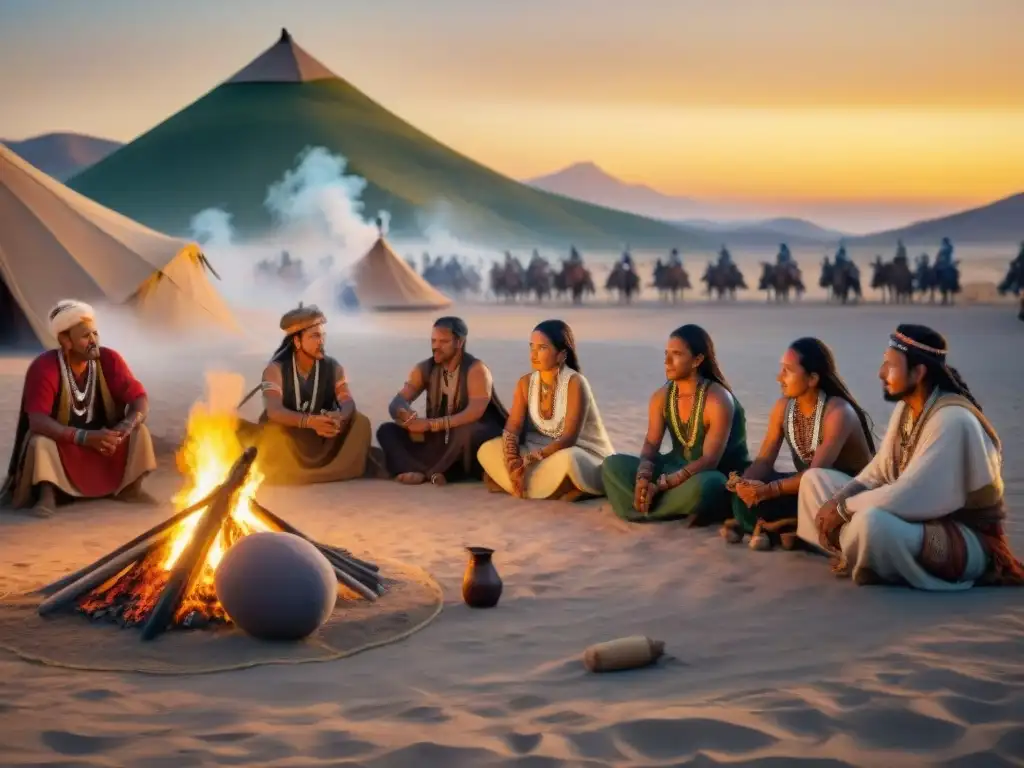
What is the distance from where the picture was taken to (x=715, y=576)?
16.5ft

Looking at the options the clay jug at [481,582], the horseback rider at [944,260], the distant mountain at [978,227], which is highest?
the distant mountain at [978,227]

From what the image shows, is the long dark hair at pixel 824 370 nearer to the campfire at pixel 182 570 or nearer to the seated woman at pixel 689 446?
the seated woman at pixel 689 446

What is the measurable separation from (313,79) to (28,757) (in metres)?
117

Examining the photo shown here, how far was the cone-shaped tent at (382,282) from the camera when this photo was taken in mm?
26688

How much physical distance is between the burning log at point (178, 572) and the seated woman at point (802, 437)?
1750 millimetres

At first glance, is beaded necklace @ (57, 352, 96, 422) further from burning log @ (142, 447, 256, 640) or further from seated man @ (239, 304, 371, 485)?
burning log @ (142, 447, 256, 640)

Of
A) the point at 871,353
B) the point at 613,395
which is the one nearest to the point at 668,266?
the point at 871,353

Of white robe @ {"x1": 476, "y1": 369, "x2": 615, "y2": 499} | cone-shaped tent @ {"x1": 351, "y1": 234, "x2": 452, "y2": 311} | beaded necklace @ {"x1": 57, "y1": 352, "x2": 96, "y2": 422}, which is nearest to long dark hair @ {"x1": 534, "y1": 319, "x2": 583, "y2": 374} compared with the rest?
white robe @ {"x1": 476, "y1": 369, "x2": 615, "y2": 499}

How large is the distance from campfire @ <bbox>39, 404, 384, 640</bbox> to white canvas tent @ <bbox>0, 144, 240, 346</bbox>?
10.1 meters

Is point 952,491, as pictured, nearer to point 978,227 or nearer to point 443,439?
point 443,439

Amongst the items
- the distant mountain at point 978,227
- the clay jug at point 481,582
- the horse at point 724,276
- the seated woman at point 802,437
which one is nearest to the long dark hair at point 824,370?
the seated woman at point 802,437

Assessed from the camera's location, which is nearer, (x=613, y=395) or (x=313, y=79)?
(x=613, y=395)

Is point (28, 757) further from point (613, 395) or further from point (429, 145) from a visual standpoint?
point (429, 145)

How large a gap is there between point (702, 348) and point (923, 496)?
1.60m
